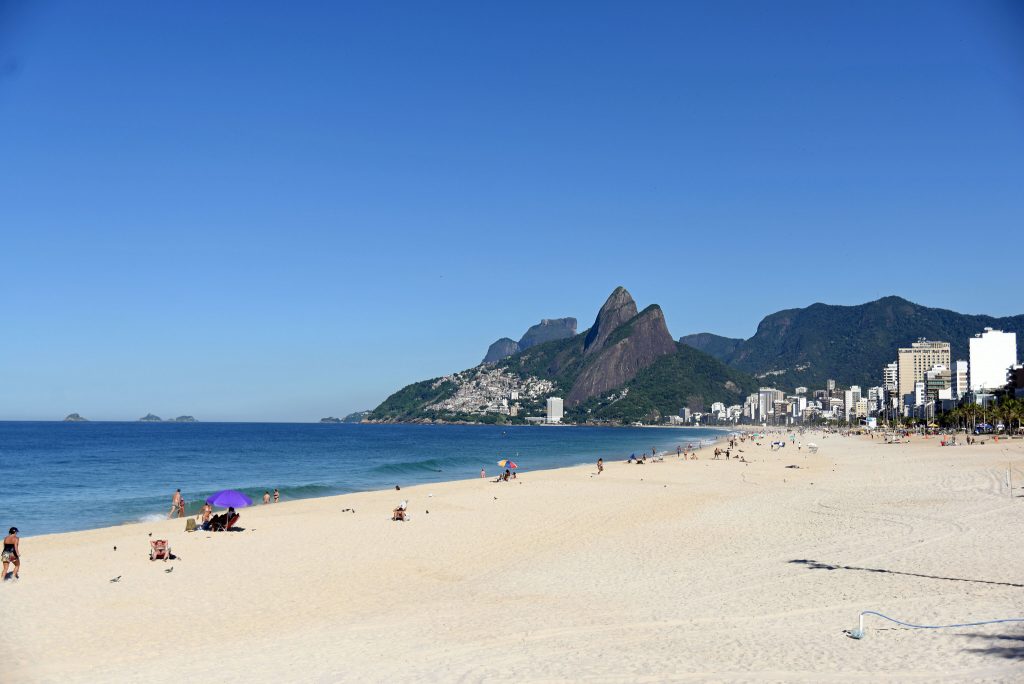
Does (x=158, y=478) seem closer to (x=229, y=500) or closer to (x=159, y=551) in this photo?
(x=229, y=500)

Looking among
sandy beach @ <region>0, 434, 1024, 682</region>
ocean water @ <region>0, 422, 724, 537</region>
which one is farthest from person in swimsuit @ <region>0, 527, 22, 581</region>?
ocean water @ <region>0, 422, 724, 537</region>

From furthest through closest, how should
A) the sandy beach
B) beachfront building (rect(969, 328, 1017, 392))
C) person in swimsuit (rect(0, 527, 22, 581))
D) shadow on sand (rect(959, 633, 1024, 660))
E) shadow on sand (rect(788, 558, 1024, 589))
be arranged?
beachfront building (rect(969, 328, 1017, 392)) < person in swimsuit (rect(0, 527, 22, 581)) < shadow on sand (rect(788, 558, 1024, 589)) < the sandy beach < shadow on sand (rect(959, 633, 1024, 660))

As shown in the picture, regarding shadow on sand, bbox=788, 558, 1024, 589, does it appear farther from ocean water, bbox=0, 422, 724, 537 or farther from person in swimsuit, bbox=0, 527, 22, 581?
ocean water, bbox=0, 422, 724, 537

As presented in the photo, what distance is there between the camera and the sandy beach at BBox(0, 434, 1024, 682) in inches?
352

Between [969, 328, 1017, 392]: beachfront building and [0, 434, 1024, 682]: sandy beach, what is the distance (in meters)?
154

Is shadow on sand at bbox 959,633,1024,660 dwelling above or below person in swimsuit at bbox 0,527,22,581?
above

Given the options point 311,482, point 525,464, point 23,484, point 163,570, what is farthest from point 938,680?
point 525,464

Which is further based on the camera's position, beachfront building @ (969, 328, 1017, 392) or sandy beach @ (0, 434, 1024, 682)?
beachfront building @ (969, 328, 1017, 392)

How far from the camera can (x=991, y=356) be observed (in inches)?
6142

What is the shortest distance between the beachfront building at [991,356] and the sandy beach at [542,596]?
506 feet

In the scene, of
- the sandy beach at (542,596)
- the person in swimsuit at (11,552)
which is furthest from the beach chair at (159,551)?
the person in swimsuit at (11,552)

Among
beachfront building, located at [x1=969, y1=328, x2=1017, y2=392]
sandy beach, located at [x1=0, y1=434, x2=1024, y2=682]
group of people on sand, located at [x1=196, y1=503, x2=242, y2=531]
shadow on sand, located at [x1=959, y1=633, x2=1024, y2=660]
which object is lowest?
group of people on sand, located at [x1=196, y1=503, x2=242, y2=531]

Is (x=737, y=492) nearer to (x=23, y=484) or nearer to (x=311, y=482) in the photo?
(x=311, y=482)

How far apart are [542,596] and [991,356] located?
17371 cm
